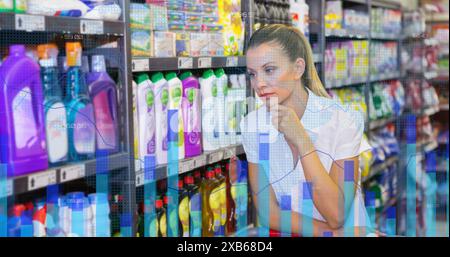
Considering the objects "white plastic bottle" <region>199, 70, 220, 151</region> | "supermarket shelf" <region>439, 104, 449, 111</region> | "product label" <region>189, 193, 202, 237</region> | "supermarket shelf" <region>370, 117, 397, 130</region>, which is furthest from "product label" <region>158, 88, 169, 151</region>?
"supermarket shelf" <region>439, 104, 449, 111</region>

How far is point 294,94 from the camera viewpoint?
1821 millimetres

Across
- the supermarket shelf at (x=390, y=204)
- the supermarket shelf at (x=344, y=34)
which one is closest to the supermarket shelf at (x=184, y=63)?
the supermarket shelf at (x=344, y=34)

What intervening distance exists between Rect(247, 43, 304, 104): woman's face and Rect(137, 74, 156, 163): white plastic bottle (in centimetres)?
48

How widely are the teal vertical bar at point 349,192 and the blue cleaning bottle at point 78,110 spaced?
69 centimetres

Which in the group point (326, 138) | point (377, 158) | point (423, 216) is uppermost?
point (326, 138)

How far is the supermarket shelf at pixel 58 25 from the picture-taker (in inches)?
65.6

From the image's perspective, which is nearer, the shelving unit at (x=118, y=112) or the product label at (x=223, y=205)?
the shelving unit at (x=118, y=112)

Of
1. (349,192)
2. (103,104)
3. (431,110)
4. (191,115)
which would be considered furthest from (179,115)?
(431,110)

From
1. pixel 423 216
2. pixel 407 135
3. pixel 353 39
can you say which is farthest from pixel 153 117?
pixel 407 135

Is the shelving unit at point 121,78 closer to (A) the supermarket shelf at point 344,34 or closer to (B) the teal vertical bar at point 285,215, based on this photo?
(B) the teal vertical bar at point 285,215

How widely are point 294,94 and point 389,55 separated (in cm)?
317
